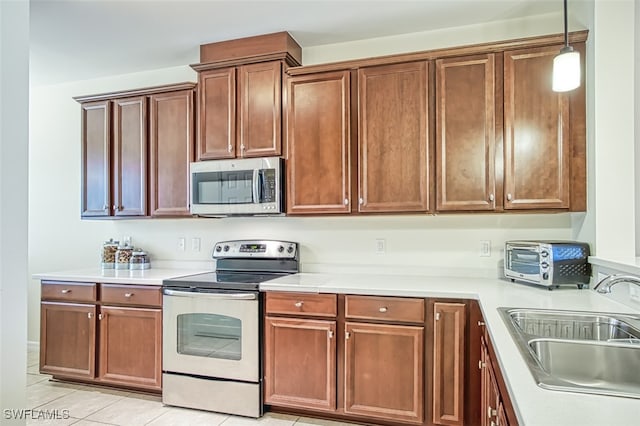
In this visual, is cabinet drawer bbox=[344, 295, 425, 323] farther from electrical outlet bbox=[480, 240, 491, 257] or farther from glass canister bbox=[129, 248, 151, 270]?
glass canister bbox=[129, 248, 151, 270]

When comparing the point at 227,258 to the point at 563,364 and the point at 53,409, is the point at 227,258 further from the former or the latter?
the point at 563,364

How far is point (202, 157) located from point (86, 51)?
1329mm

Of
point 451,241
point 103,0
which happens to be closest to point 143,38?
point 103,0

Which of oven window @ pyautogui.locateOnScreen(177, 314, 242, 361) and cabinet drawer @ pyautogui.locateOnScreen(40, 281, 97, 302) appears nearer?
oven window @ pyautogui.locateOnScreen(177, 314, 242, 361)

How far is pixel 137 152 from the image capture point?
326 cm

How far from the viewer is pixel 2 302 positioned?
176 centimetres

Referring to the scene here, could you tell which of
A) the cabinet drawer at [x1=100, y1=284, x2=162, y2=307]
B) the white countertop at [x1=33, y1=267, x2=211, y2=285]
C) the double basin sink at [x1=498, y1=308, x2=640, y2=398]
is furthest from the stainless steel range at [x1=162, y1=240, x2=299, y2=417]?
the double basin sink at [x1=498, y1=308, x2=640, y2=398]

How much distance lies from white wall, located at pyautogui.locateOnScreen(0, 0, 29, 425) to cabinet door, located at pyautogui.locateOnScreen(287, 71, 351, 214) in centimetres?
152

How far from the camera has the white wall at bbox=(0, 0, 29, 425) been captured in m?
1.76

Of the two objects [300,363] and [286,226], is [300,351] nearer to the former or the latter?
[300,363]

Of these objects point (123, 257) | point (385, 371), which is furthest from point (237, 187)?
point (385, 371)

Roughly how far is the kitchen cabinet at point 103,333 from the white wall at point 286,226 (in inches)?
26.7

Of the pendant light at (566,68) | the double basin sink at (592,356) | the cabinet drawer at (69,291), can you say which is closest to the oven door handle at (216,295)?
the cabinet drawer at (69,291)

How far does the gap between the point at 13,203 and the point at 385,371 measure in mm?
2090
